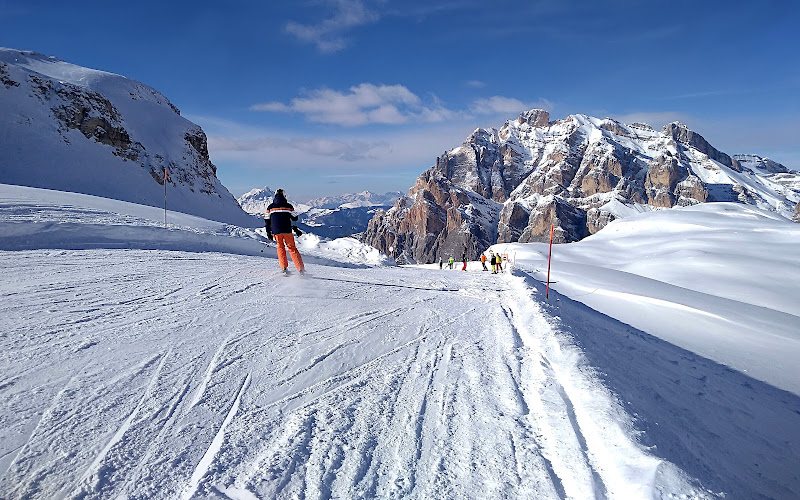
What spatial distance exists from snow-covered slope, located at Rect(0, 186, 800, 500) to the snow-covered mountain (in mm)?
31803

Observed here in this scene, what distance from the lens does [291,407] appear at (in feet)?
11.5

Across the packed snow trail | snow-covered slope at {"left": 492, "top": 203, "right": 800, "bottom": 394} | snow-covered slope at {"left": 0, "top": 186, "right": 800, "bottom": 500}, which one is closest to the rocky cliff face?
snow-covered slope at {"left": 492, "top": 203, "right": 800, "bottom": 394}

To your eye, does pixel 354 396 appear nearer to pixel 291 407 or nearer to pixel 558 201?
pixel 291 407

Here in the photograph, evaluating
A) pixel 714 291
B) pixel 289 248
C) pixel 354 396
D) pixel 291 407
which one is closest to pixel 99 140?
pixel 289 248

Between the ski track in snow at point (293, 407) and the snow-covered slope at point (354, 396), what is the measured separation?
0.02 meters

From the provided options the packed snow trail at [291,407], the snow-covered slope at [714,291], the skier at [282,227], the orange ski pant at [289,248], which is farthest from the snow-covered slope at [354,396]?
the skier at [282,227]

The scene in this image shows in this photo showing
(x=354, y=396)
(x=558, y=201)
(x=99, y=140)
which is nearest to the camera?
(x=354, y=396)

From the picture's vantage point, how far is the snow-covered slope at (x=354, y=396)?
266 centimetres

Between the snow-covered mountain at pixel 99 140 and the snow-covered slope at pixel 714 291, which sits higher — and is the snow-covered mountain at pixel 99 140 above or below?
above

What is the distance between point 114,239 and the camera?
11.5 meters

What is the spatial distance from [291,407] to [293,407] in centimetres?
2

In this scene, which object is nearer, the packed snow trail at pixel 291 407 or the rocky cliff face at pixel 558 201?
the packed snow trail at pixel 291 407

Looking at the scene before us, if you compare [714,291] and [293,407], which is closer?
[293,407]

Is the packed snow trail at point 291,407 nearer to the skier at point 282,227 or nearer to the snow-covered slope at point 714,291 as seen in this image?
the skier at point 282,227
